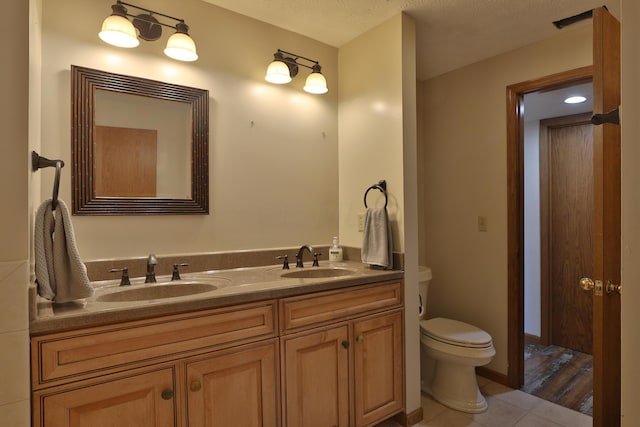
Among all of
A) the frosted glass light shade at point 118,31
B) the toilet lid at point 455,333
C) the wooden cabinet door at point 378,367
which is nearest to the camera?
the frosted glass light shade at point 118,31

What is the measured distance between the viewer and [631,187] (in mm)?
729

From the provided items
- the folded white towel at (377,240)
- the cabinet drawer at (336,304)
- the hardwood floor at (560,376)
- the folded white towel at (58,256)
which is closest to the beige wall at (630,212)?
the cabinet drawer at (336,304)

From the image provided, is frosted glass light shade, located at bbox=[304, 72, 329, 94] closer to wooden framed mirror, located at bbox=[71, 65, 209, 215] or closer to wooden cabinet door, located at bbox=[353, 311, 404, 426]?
wooden framed mirror, located at bbox=[71, 65, 209, 215]

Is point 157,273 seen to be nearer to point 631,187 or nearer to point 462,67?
point 631,187

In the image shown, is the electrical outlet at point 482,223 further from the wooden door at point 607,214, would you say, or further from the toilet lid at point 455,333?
the wooden door at point 607,214

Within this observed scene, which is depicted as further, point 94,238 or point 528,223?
point 528,223

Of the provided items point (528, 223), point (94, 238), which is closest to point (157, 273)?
point (94, 238)

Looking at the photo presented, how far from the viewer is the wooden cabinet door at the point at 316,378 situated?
4.96ft

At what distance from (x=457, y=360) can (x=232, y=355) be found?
1.38 metres

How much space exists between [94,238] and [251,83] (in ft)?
3.76

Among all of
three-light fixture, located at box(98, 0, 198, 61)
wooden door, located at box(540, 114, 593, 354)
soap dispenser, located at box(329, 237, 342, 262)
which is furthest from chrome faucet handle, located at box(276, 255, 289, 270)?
wooden door, located at box(540, 114, 593, 354)

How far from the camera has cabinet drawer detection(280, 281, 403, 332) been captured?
1527mm

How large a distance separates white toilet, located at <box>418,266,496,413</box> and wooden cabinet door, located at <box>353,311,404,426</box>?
38 cm

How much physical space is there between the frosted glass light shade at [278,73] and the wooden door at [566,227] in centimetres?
244
